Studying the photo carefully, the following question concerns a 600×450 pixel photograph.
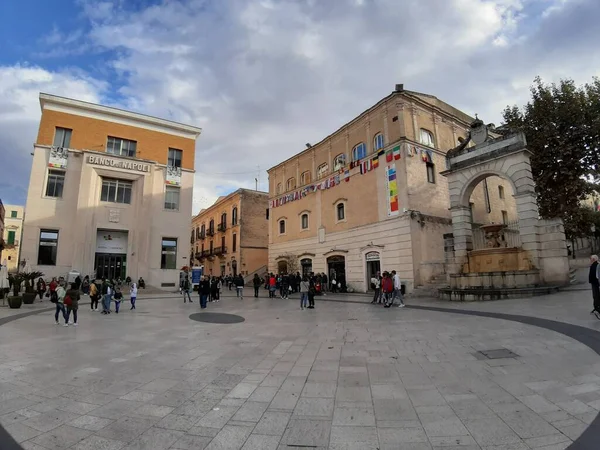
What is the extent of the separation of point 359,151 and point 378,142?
1.90 meters

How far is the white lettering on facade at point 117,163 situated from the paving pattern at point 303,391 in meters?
23.2

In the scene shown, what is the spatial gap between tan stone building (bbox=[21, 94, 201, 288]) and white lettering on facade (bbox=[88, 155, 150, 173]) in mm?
72

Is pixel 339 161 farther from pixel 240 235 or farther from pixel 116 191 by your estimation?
pixel 116 191

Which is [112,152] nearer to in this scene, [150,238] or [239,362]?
[150,238]

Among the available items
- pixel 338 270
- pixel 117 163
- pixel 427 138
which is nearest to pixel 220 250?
pixel 117 163

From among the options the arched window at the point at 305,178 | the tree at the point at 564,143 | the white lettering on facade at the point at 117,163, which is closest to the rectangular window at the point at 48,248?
the white lettering on facade at the point at 117,163

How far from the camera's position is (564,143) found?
2162 centimetres

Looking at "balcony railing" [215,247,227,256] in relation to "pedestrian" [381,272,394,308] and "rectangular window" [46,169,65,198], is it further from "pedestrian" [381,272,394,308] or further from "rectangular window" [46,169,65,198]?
"pedestrian" [381,272,394,308]

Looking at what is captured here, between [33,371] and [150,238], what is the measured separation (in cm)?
2503

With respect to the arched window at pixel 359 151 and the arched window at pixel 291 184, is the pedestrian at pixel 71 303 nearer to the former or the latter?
the arched window at pixel 359 151

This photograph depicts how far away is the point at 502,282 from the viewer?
585 inches

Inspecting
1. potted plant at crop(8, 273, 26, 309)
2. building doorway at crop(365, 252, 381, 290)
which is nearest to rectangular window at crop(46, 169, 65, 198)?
potted plant at crop(8, 273, 26, 309)

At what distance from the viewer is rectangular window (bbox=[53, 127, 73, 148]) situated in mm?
27281

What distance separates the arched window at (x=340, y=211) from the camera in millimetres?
26373
